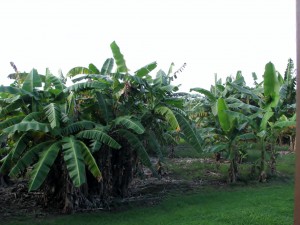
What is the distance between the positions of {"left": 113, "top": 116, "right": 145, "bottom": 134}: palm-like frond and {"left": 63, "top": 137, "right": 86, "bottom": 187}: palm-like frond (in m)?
1.06

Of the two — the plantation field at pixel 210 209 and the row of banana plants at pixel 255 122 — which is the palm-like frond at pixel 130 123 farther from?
Answer: the row of banana plants at pixel 255 122

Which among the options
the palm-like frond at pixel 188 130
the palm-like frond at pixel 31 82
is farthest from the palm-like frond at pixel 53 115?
the palm-like frond at pixel 188 130

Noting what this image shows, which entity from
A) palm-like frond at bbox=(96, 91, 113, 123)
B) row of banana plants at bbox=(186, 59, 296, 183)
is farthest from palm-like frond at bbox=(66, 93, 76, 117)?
row of banana plants at bbox=(186, 59, 296, 183)

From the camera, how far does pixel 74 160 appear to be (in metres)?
7.02

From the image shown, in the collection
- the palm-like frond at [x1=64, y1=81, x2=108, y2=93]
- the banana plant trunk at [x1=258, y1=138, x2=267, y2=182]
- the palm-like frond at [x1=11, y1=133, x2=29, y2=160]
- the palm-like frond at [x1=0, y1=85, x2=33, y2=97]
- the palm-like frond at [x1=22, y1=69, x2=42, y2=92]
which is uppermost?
the palm-like frond at [x1=22, y1=69, x2=42, y2=92]

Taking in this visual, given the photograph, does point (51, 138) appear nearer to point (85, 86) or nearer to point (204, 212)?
point (85, 86)

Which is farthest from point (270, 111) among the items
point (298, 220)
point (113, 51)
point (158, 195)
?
point (298, 220)

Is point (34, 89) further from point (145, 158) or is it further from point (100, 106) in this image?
point (145, 158)

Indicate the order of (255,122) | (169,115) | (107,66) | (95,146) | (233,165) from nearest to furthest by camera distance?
(95,146)
(169,115)
(107,66)
(255,122)
(233,165)

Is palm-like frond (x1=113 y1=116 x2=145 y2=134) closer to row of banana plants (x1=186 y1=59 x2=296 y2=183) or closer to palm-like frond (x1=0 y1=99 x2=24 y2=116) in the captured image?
palm-like frond (x1=0 y1=99 x2=24 y2=116)

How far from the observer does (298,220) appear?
111 cm

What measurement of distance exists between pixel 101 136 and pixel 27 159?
1.57m

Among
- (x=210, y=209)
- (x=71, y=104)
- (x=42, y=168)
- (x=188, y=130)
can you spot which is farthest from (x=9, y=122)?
(x=210, y=209)

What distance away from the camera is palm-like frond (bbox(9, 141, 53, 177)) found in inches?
283
